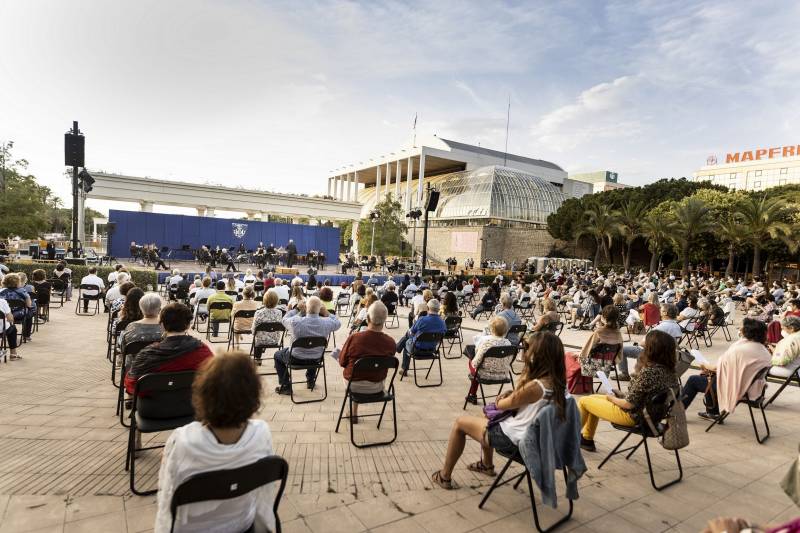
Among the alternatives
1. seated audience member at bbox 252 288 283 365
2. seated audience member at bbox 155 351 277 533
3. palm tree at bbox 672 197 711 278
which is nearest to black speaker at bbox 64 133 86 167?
seated audience member at bbox 252 288 283 365

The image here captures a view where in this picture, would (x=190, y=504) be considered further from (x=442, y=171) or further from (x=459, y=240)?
(x=442, y=171)

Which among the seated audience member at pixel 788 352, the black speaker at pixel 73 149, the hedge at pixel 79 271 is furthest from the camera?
the hedge at pixel 79 271

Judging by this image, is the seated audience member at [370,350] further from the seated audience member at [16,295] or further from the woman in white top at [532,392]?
the seated audience member at [16,295]

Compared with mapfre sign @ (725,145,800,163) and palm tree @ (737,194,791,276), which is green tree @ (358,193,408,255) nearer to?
palm tree @ (737,194,791,276)

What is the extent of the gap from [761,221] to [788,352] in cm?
2567

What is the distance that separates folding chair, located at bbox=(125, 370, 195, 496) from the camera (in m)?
2.83

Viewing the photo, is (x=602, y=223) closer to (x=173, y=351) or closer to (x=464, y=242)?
(x=464, y=242)

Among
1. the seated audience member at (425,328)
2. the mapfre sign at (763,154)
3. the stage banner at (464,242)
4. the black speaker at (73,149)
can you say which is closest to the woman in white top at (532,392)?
the seated audience member at (425,328)

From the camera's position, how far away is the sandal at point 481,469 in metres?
3.38

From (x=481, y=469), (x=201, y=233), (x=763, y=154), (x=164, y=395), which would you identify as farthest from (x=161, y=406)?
(x=763, y=154)

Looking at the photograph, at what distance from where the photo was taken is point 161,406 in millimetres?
2938

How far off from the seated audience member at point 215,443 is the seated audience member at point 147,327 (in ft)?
7.93

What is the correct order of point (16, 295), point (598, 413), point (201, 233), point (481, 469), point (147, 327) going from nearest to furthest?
point (481, 469), point (598, 413), point (147, 327), point (16, 295), point (201, 233)

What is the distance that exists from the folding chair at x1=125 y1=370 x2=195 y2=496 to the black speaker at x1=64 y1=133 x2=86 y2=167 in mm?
12780
